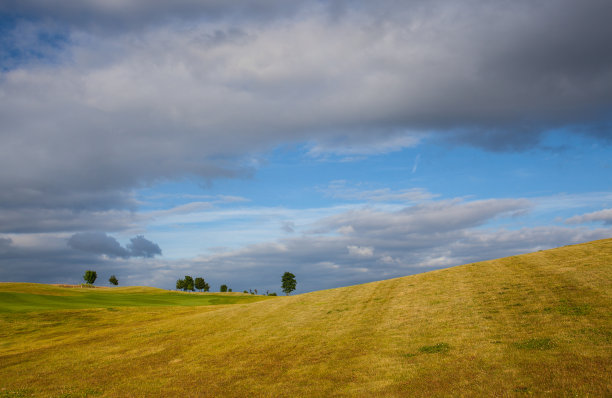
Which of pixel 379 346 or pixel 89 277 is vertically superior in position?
pixel 89 277

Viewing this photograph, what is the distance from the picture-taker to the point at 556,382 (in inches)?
513

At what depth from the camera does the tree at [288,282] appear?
562ft

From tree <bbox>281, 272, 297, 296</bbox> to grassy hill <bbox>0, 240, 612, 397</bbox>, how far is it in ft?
436

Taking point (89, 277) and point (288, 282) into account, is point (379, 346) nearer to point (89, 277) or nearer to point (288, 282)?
point (288, 282)

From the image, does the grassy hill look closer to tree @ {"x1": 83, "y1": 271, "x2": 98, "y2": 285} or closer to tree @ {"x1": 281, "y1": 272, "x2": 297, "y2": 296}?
tree @ {"x1": 281, "y1": 272, "x2": 297, "y2": 296}

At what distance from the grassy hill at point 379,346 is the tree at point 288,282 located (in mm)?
132757

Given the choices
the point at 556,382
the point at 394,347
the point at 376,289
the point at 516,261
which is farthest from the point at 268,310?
the point at 556,382

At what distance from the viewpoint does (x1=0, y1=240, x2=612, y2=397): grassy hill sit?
15.1 meters

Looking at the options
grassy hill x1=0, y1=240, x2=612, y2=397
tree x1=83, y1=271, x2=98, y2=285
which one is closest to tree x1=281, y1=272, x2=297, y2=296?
tree x1=83, y1=271, x2=98, y2=285

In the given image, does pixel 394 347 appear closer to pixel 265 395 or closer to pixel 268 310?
pixel 265 395

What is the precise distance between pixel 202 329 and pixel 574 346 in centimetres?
2794

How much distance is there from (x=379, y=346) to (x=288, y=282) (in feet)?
506

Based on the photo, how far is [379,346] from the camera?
21.2 metres

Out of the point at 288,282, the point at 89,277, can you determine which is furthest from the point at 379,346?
the point at 89,277
